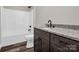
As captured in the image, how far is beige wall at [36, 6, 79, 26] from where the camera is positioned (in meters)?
1.92

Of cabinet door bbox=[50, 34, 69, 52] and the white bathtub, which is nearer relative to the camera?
cabinet door bbox=[50, 34, 69, 52]

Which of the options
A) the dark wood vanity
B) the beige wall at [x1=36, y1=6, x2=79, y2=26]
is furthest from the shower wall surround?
the dark wood vanity

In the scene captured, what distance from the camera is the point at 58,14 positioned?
244 cm

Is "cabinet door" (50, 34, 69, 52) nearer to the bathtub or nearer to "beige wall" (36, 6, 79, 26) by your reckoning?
"beige wall" (36, 6, 79, 26)

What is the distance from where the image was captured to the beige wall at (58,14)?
1.92 metres

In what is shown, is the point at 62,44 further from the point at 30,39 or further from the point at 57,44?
the point at 30,39

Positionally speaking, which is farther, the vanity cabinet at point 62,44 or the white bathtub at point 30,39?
the white bathtub at point 30,39

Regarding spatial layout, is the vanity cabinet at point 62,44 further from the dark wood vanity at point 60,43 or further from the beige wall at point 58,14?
the beige wall at point 58,14

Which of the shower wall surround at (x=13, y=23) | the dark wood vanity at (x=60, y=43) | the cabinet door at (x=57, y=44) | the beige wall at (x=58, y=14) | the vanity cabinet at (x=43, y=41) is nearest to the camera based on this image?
the dark wood vanity at (x=60, y=43)

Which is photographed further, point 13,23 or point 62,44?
point 13,23

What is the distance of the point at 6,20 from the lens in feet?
10.0

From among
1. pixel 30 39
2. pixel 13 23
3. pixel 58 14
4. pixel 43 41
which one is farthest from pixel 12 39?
pixel 58 14

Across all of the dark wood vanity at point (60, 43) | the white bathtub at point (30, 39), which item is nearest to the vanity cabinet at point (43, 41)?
the dark wood vanity at point (60, 43)
